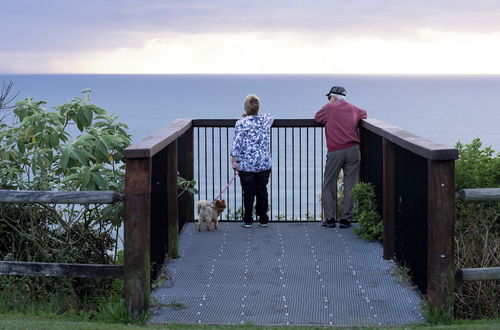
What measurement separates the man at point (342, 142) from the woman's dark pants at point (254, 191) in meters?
0.82

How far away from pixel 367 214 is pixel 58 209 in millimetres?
3702

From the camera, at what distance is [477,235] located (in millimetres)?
9500

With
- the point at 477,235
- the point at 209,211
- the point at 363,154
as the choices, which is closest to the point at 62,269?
the point at 209,211

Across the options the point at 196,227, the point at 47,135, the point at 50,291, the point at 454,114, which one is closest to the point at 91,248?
the point at 50,291

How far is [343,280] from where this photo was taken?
358 inches

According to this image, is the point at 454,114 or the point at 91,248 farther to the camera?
the point at 454,114

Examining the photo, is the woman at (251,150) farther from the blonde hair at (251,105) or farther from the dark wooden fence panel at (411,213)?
the dark wooden fence panel at (411,213)

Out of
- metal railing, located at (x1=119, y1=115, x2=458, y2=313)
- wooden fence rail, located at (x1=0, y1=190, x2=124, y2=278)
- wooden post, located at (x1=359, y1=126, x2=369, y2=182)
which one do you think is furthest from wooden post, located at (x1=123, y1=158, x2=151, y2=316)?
wooden post, located at (x1=359, y1=126, x2=369, y2=182)

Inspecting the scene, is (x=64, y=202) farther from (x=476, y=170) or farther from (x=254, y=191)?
(x=476, y=170)

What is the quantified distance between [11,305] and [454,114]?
446 ft

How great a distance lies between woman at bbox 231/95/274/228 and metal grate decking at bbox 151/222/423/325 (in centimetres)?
69

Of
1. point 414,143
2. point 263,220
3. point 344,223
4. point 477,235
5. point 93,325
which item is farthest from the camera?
point 263,220

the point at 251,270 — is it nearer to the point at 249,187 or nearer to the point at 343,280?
the point at 343,280

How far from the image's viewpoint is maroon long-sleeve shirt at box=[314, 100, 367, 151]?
38.5 ft
